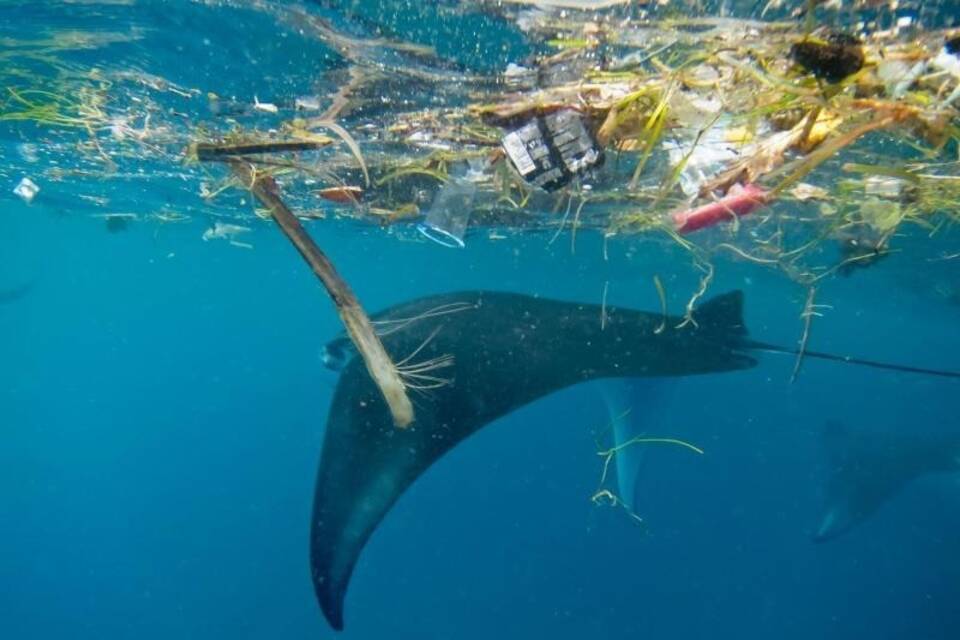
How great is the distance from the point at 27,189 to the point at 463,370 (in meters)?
17.5

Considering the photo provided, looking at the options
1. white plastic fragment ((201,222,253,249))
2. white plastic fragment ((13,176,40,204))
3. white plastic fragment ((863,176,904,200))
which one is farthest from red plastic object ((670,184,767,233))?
white plastic fragment ((201,222,253,249))

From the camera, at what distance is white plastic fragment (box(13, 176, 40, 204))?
51.5 feet

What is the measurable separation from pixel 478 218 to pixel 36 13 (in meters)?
9.04

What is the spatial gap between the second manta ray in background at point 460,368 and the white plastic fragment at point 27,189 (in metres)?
14.7

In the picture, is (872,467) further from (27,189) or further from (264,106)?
(27,189)

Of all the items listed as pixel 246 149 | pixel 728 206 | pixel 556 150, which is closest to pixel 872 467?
pixel 728 206

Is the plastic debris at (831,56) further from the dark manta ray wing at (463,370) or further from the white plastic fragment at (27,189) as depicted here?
the white plastic fragment at (27,189)

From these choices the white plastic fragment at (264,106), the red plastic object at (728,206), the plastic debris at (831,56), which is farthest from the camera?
the white plastic fragment at (264,106)

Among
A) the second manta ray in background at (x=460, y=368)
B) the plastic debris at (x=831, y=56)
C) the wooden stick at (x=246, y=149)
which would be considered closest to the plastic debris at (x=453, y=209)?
the second manta ray in background at (x=460, y=368)

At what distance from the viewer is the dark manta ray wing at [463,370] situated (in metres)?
4.80

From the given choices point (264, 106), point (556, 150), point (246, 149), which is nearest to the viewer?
point (246, 149)

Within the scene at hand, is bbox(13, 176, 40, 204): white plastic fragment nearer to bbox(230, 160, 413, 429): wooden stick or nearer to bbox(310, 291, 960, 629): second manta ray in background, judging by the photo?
bbox(310, 291, 960, 629): second manta ray in background

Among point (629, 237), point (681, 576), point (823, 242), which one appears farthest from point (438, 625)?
point (823, 242)

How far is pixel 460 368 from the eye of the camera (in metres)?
5.67
